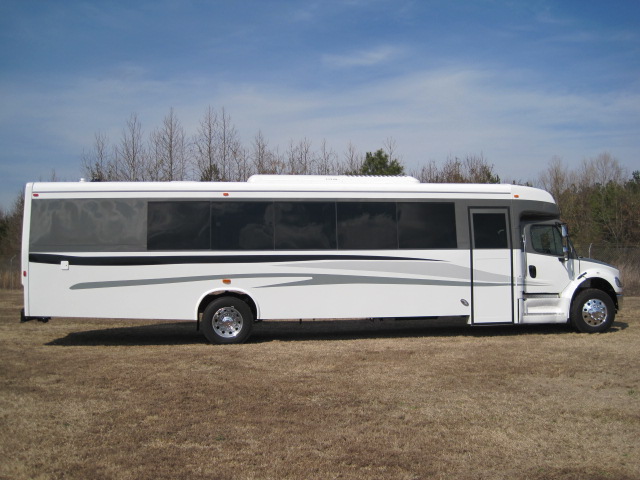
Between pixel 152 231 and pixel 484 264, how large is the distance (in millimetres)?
6302

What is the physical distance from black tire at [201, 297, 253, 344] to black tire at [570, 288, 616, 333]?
21.2 ft

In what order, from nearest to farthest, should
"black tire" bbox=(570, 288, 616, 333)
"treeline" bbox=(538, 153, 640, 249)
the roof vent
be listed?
1. the roof vent
2. "black tire" bbox=(570, 288, 616, 333)
3. "treeline" bbox=(538, 153, 640, 249)

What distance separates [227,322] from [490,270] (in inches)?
202

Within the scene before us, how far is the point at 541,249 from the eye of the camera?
1223 centimetres

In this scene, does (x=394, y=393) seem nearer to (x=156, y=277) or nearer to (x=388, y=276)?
(x=388, y=276)

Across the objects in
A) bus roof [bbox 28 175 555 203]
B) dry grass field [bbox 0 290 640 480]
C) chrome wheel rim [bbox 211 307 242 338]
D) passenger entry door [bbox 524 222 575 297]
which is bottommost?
dry grass field [bbox 0 290 640 480]

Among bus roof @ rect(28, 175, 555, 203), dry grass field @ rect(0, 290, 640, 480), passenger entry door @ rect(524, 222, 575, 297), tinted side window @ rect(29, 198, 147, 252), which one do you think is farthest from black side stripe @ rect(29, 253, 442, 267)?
passenger entry door @ rect(524, 222, 575, 297)

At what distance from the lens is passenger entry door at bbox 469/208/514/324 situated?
1193 cm

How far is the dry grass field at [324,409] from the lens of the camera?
17.0 feet

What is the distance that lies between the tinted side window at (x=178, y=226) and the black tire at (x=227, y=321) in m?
1.11

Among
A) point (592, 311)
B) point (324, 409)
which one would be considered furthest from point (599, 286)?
point (324, 409)

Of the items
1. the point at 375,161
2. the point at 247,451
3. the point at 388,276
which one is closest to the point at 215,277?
the point at 388,276

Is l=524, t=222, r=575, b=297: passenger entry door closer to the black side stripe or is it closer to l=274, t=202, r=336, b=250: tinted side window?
the black side stripe

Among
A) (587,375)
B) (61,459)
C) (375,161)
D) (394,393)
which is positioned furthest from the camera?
(375,161)
